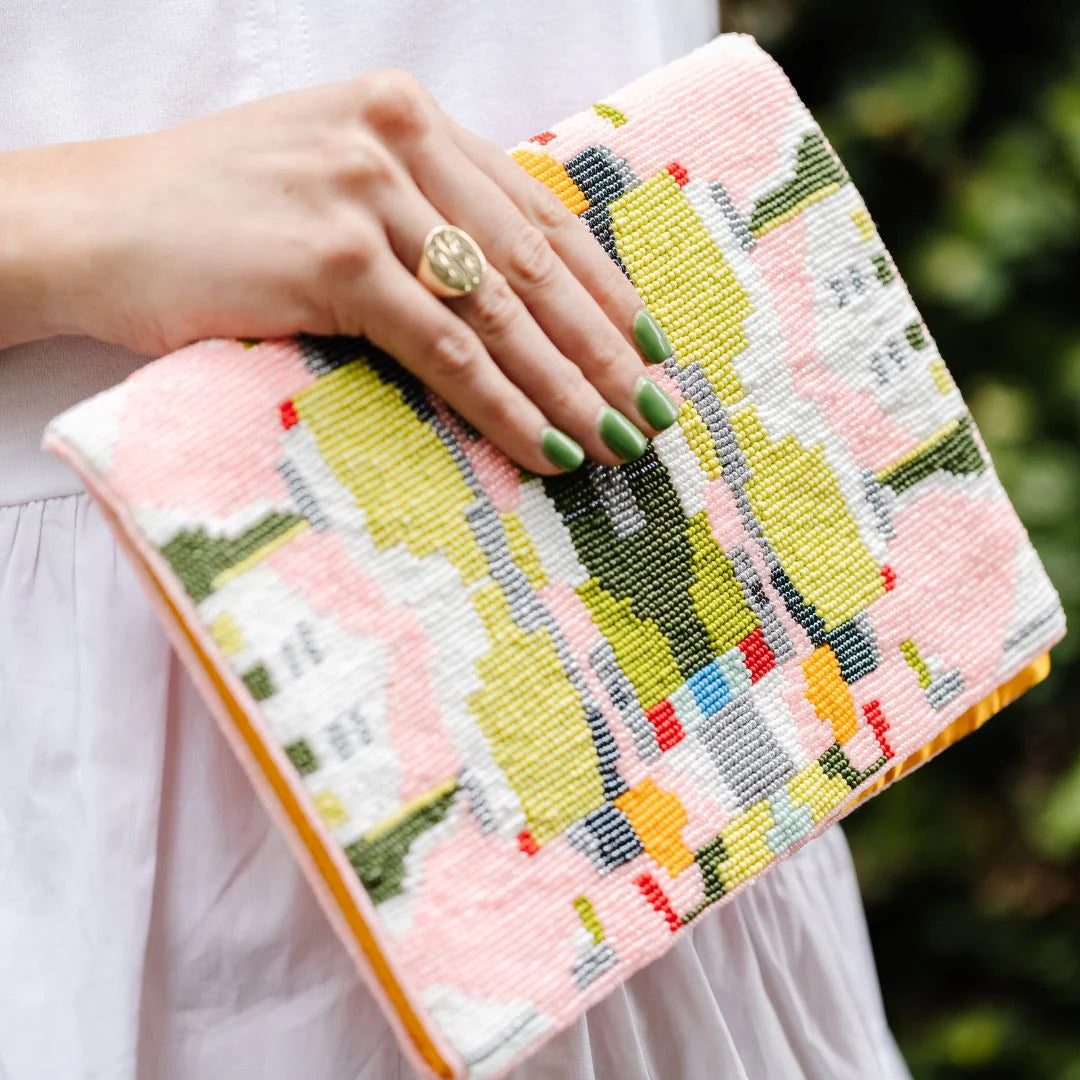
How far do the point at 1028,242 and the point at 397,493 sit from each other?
91 cm

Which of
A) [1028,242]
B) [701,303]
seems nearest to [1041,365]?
[1028,242]

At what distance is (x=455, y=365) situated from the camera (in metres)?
0.51

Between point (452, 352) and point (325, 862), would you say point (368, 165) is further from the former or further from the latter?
point (325, 862)

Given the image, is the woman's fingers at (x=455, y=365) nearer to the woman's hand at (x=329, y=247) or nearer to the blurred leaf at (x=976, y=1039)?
the woman's hand at (x=329, y=247)

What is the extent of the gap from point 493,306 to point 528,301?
1.0 inches

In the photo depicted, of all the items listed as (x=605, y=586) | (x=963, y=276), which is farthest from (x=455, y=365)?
(x=963, y=276)

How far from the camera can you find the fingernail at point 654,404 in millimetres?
552

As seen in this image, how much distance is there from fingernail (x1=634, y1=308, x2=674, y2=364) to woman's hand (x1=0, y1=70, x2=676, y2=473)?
36 mm

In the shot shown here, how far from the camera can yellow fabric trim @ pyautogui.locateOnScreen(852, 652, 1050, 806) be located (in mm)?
636

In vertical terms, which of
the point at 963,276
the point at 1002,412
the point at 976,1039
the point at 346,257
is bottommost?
the point at 976,1039

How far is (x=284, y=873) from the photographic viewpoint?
0.59 meters

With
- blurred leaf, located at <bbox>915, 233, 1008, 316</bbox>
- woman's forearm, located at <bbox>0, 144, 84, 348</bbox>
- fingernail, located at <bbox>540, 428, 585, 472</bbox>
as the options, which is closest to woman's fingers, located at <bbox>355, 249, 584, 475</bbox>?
fingernail, located at <bbox>540, 428, 585, 472</bbox>

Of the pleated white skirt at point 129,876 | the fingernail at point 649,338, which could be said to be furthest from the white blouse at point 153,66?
the fingernail at point 649,338

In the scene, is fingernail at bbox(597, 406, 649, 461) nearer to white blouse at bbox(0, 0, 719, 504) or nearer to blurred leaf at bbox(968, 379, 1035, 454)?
white blouse at bbox(0, 0, 719, 504)
